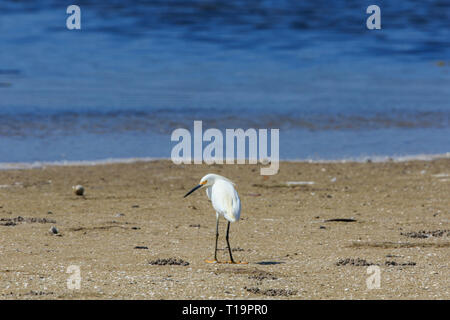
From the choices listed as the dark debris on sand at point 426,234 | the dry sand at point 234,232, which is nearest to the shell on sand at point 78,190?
the dry sand at point 234,232

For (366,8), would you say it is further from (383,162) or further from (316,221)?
(316,221)

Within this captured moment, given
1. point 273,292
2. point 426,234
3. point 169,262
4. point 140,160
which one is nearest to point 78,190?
point 140,160

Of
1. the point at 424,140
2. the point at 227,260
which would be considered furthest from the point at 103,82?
the point at 227,260

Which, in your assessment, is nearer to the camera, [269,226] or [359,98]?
[269,226]

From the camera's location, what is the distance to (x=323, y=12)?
30734 mm

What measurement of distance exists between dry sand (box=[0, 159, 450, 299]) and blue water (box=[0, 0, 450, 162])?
1.58 metres

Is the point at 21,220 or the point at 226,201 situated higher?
the point at 226,201

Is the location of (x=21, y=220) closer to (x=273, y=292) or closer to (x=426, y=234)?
(x=273, y=292)

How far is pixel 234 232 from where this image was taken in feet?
24.6

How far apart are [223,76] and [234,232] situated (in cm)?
1302

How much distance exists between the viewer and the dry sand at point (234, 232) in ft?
17.9

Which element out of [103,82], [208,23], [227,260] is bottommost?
[227,260]

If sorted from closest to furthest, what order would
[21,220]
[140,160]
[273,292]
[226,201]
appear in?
[273,292] → [226,201] → [21,220] → [140,160]

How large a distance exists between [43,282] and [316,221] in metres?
3.26
